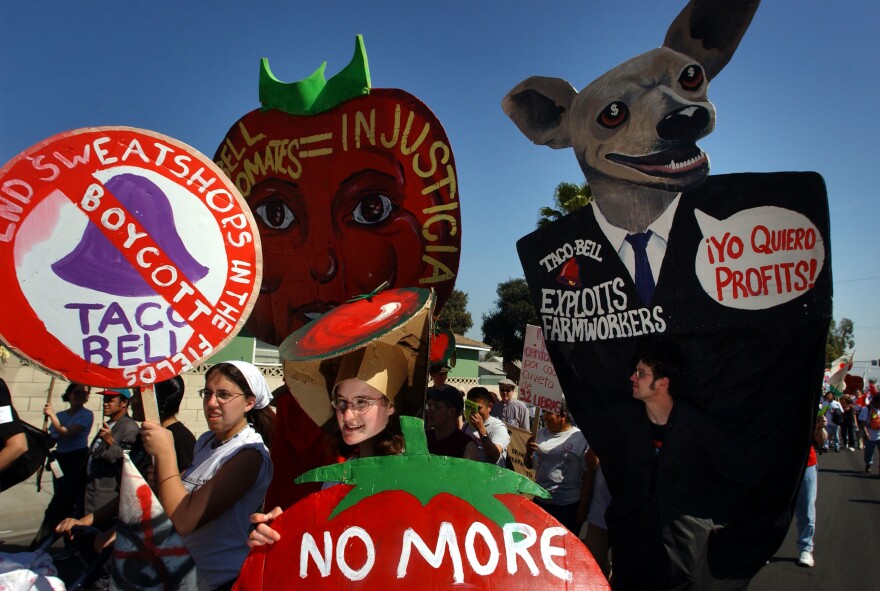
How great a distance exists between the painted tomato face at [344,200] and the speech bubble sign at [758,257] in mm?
1148

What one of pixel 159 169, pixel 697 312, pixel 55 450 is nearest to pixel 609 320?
pixel 697 312

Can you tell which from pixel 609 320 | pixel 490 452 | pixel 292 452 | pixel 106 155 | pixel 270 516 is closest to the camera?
pixel 270 516

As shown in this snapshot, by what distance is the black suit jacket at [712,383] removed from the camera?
249 cm

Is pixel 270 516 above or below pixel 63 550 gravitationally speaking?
above

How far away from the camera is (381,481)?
5.14ft

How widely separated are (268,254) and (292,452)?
3.49 ft

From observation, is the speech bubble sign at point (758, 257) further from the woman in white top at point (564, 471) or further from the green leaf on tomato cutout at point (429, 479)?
the woman in white top at point (564, 471)

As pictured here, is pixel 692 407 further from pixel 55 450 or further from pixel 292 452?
pixel 55 450

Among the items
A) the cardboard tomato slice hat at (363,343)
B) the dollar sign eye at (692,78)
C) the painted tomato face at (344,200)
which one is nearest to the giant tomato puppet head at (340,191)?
the painted tomato face at (344,200)

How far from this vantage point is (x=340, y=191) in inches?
122

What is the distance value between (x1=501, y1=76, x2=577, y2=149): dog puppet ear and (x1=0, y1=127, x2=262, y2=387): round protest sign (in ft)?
5.31

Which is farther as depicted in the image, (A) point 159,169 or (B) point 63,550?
(B) point 63,550

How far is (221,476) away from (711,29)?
2712 mm

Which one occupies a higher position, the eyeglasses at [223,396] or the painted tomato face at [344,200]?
the painted tomato face at [344,200]
